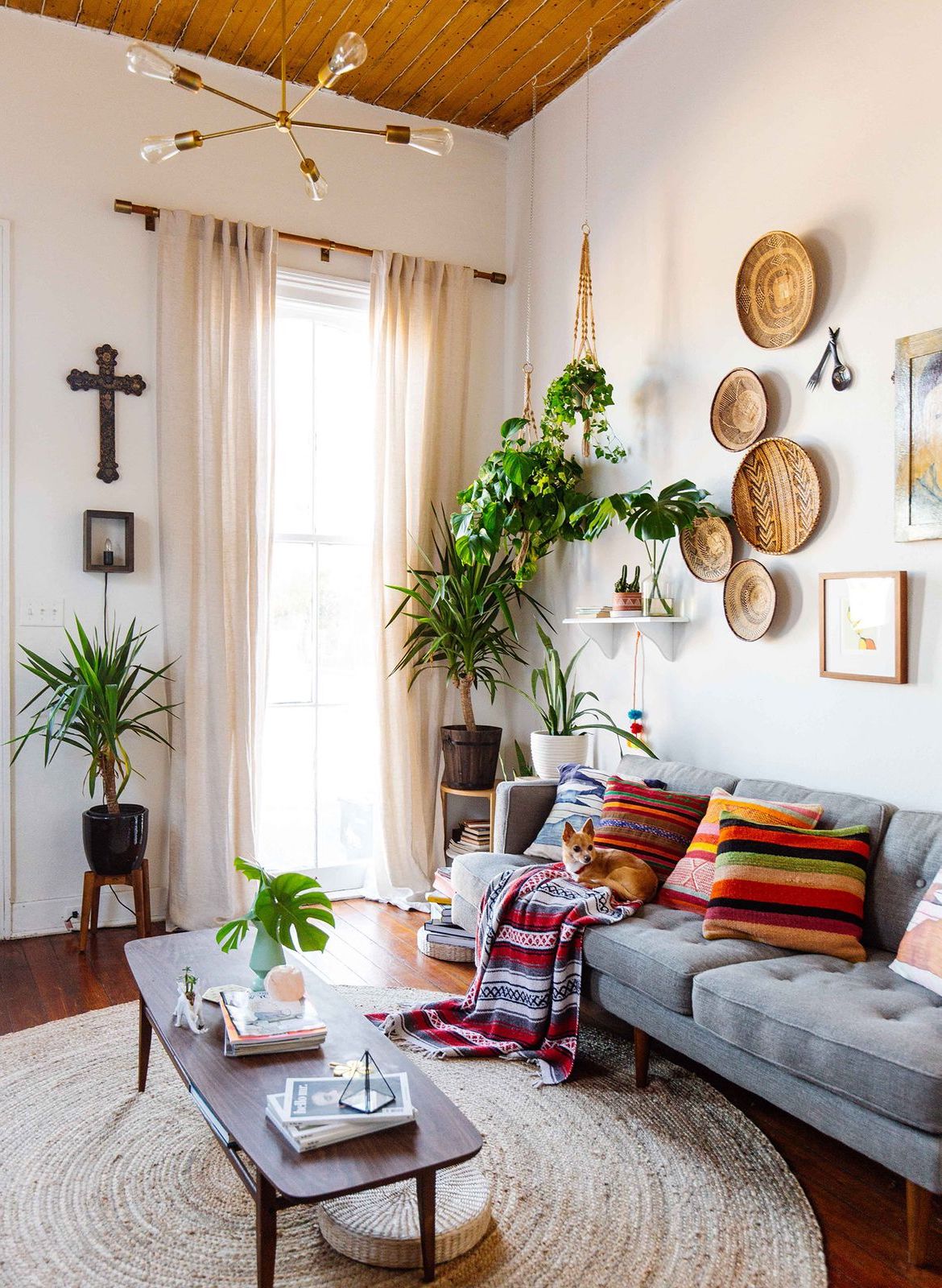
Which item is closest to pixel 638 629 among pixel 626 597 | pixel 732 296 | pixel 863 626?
pixel 626 597

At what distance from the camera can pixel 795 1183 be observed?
88.7 inches

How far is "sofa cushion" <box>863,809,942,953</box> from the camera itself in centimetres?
258

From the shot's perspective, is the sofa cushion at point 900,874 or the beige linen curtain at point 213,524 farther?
the beige linen curtain at point 213,524

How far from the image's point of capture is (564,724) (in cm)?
406

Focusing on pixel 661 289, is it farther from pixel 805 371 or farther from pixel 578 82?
pixel 578 82

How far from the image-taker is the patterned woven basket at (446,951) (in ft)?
12.1

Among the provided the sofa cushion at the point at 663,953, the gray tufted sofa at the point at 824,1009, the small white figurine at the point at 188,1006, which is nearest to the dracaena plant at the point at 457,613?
the gray tufted sofa at the point at 824,1009

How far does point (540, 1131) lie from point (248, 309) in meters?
3.27

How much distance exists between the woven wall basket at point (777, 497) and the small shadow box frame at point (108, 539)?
2.31 metres

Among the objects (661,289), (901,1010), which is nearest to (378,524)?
(661,289)

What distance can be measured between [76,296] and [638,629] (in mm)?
2536

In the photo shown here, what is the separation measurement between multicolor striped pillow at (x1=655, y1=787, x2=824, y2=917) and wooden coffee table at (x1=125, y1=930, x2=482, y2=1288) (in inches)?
43.8

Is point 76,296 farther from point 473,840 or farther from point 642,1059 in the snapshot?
point 642,1059

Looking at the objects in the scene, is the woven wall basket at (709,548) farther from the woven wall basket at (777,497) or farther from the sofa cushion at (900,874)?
the sofa cushion at (900,874)
